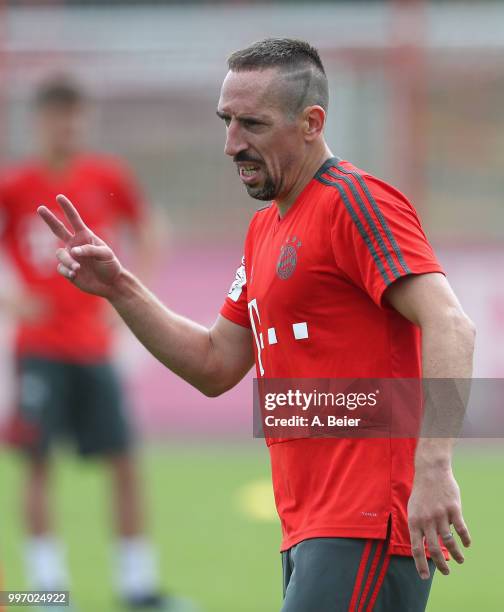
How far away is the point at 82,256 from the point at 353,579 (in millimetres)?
1156

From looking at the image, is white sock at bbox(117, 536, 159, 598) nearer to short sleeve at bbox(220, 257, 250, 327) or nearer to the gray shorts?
short sleeve at bbox(220, 257, 250, 327)

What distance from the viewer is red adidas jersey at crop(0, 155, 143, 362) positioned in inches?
277

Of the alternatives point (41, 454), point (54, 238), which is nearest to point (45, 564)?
point (41, 454)

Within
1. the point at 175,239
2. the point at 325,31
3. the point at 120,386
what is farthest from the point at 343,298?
the point at 325,31

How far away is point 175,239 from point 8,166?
1.80m

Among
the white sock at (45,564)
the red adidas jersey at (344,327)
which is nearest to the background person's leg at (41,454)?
the white sock at (45,564)

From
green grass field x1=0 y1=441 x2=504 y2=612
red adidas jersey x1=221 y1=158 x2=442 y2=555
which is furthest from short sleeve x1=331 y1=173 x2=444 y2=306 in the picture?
green grass field x1=0 y1=441 x2=504 y2=612

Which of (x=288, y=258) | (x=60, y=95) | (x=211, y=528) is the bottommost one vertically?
(x=211, y=528)

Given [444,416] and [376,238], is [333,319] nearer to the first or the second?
[376,238]

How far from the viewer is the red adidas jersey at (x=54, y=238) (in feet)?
23.0

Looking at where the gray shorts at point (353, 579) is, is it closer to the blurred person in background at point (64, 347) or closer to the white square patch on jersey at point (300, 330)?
the white square patch on jersey at point (300, 330)

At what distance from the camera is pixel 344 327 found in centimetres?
335

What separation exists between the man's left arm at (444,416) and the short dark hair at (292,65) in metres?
0.66

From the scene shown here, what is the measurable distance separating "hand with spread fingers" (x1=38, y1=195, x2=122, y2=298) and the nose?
463 mm
